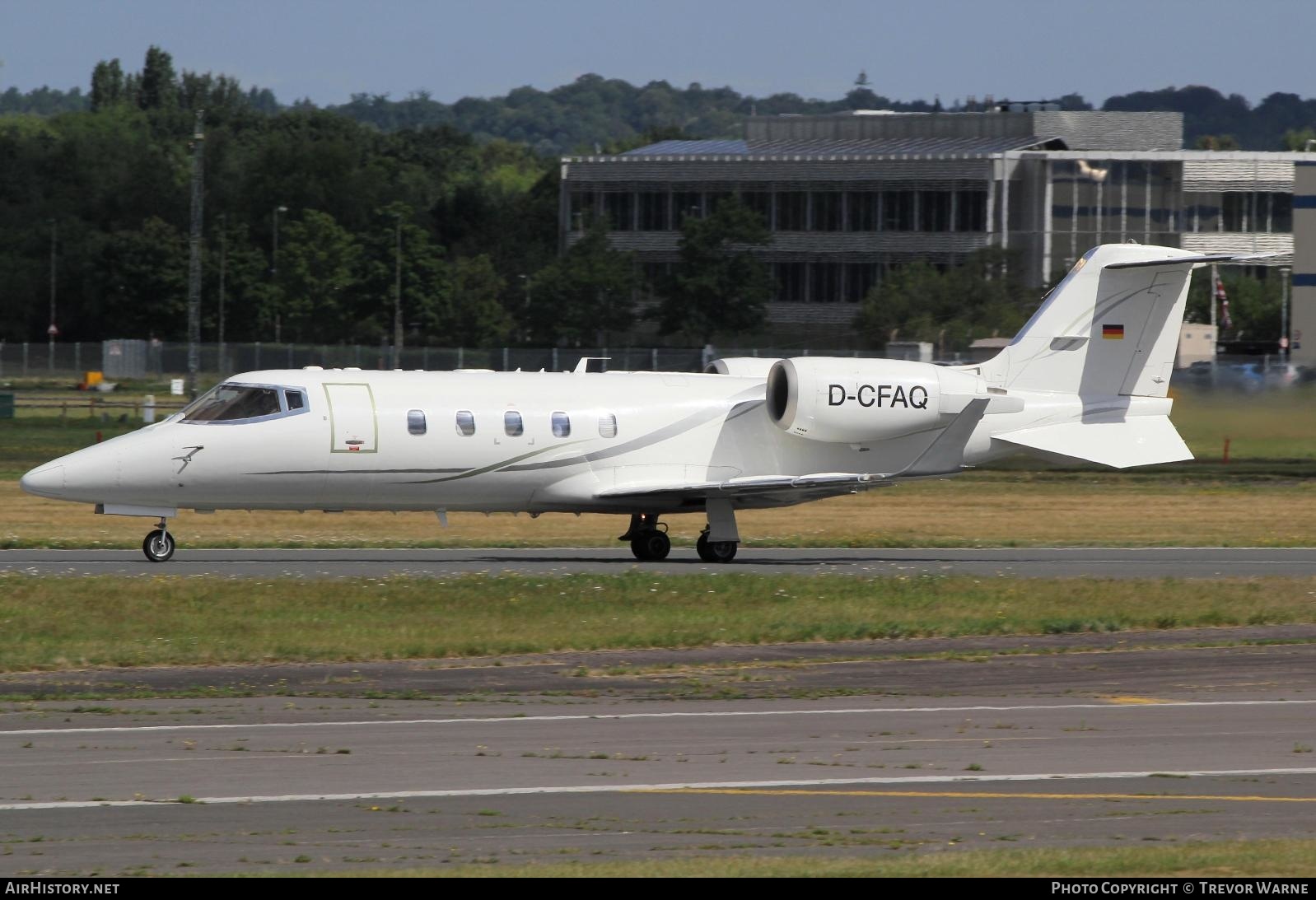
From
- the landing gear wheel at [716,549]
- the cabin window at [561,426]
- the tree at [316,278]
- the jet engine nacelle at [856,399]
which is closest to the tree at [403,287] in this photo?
the tree at [316,278]

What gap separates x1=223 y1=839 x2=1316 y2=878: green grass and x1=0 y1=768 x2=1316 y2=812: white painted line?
2.19 meters

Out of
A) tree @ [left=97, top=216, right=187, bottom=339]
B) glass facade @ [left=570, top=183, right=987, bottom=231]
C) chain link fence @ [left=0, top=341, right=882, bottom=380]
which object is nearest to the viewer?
chain link fence @ [left=0, top=341, right=882, bottom=380]

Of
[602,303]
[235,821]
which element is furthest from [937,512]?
[602,303]

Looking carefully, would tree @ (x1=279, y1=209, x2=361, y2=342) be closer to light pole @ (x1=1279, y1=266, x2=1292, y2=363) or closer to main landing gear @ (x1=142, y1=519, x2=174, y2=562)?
light pole @ (x1=1279, y1=266, x2=1292, y2=363)

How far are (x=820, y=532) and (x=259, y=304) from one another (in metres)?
71.6

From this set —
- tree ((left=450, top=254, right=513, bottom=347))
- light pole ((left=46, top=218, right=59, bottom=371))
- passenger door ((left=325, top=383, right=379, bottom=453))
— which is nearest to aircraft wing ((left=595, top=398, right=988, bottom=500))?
passenger door ((left=325, top=383, right=379, bottom=453))

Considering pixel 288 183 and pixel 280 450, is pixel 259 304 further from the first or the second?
pixel 280 450

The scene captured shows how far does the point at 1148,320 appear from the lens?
31141 millimetres

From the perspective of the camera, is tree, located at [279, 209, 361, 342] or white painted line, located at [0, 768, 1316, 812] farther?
tree, located at [279, 209, 361, 342]

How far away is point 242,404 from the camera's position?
89.1ft

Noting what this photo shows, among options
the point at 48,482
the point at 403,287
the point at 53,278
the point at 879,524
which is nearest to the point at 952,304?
the point at 403,287

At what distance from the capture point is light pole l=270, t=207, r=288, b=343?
10306 centimetres

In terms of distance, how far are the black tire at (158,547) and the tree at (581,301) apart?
72112mm
